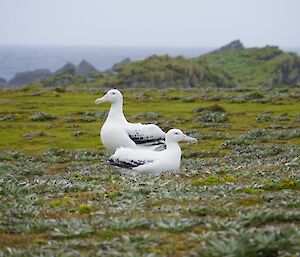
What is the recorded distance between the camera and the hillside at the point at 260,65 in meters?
94.1

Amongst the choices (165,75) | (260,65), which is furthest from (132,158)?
(260,65)

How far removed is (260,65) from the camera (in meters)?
102

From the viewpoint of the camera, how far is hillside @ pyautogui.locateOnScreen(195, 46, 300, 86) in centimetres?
9406

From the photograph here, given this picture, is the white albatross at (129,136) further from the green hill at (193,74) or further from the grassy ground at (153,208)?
the green hill at (193,74)

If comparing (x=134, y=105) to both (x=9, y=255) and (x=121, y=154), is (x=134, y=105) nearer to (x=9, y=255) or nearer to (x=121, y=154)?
(x=121, y=154)

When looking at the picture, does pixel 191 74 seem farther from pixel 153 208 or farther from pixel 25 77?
pixel 25 77

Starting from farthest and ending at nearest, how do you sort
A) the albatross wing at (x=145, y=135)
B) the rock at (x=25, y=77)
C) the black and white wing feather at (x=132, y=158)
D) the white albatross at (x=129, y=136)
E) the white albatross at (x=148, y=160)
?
the rock at (x=25, y=77) → the albatross wing at (x=145, y=135) → the white albatross at (x=129, y=136) → the black and white wing feather at (x=132, y=158) → the white albatross at (x=148, y=160)

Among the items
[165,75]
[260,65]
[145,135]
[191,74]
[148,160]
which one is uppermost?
[145,135]

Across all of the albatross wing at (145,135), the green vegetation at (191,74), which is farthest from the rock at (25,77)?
the albatross wing at (145,135)

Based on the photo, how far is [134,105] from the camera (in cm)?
4597

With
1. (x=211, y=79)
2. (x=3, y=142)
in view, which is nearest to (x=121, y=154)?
(x=3, y=142)

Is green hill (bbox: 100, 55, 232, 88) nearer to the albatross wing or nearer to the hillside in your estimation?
the hillside

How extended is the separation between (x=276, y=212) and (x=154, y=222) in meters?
1.97

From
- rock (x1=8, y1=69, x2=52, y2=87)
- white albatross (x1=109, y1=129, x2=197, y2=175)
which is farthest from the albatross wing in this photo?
rock (x1=8, y1=69, x2=52, y2=87)
